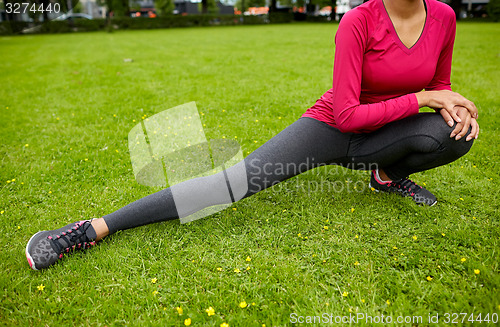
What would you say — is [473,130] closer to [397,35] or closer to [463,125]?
[463,125]

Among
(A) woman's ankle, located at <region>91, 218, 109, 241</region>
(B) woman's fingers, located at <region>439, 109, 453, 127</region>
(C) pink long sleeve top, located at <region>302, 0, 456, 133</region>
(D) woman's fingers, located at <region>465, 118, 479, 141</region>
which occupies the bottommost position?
(A) woman's ankle, located at <region>91, 218, 109, 241</region>

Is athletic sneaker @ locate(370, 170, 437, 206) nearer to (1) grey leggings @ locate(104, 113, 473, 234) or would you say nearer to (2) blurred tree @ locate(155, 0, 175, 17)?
(1) grey leggings @ locate(104, 113, 473, 234)

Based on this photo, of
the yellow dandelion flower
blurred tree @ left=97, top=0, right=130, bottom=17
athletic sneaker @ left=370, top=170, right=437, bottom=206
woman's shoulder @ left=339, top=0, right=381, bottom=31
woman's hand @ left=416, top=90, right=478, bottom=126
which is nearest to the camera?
the yellow dandelion flower

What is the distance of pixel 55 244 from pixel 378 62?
2146 millimetres

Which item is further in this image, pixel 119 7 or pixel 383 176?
pixel 119 7

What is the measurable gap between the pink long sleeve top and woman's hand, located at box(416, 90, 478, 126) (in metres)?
0.08

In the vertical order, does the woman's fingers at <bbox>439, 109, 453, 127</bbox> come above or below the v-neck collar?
below

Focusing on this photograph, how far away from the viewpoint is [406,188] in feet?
8.93

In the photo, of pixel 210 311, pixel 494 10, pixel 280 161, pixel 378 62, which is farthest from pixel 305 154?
pixel 494 10

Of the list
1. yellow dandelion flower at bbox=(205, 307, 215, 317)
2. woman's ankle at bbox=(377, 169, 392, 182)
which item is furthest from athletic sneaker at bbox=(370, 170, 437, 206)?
yellow dandelion flower at bbox=(205, 307, 215, 317)

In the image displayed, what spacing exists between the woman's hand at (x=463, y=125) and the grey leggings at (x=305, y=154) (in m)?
0.05

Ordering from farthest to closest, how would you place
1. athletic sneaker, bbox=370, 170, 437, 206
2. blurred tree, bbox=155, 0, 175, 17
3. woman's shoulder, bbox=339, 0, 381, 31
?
1. blurred tree, bbox=155, 0, 175, 17
2. athletic sneaker, bbox=370, 170, 437, 206
3. woman's shoulder, bbox=339, 0, 381, 31

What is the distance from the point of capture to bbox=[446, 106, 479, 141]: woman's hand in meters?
2.06

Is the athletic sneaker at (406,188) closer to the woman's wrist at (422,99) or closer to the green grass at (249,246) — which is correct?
the green grass at (249,246)
